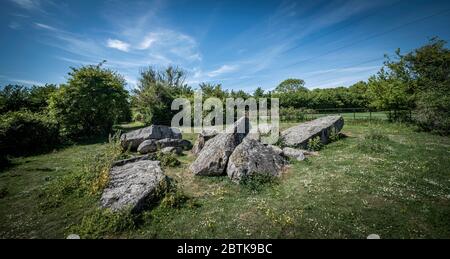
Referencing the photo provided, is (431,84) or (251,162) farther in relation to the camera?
(431,84)

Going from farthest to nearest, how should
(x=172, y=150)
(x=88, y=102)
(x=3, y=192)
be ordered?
(x=88, y=102) < (x=172, y=150) < (x=3, y=192)

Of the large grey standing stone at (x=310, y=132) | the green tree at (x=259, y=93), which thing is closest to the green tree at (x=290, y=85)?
the green tree at (x=259, y=93)

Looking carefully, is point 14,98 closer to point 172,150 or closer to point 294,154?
point 172,150

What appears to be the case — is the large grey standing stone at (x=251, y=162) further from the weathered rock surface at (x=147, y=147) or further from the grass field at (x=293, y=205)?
the weathered rock surface at (x=147, y=147)

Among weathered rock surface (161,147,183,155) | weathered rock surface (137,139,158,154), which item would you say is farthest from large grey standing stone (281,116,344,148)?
weathered rock surface (137,139,158,154)

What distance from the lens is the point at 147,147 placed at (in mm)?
16328

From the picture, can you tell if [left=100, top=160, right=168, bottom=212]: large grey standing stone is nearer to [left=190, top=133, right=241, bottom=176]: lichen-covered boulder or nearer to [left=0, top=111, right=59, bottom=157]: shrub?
[left=190, top=133, right=241, bottom=176]: lichen-covered boulder

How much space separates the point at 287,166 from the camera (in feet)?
39.4

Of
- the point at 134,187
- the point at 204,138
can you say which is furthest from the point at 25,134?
the point at 134,187

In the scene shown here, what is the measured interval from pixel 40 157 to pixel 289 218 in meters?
19.7

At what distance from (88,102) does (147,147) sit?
12651 mm

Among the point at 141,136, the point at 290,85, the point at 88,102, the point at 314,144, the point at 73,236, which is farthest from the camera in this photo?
the point at 290,85
